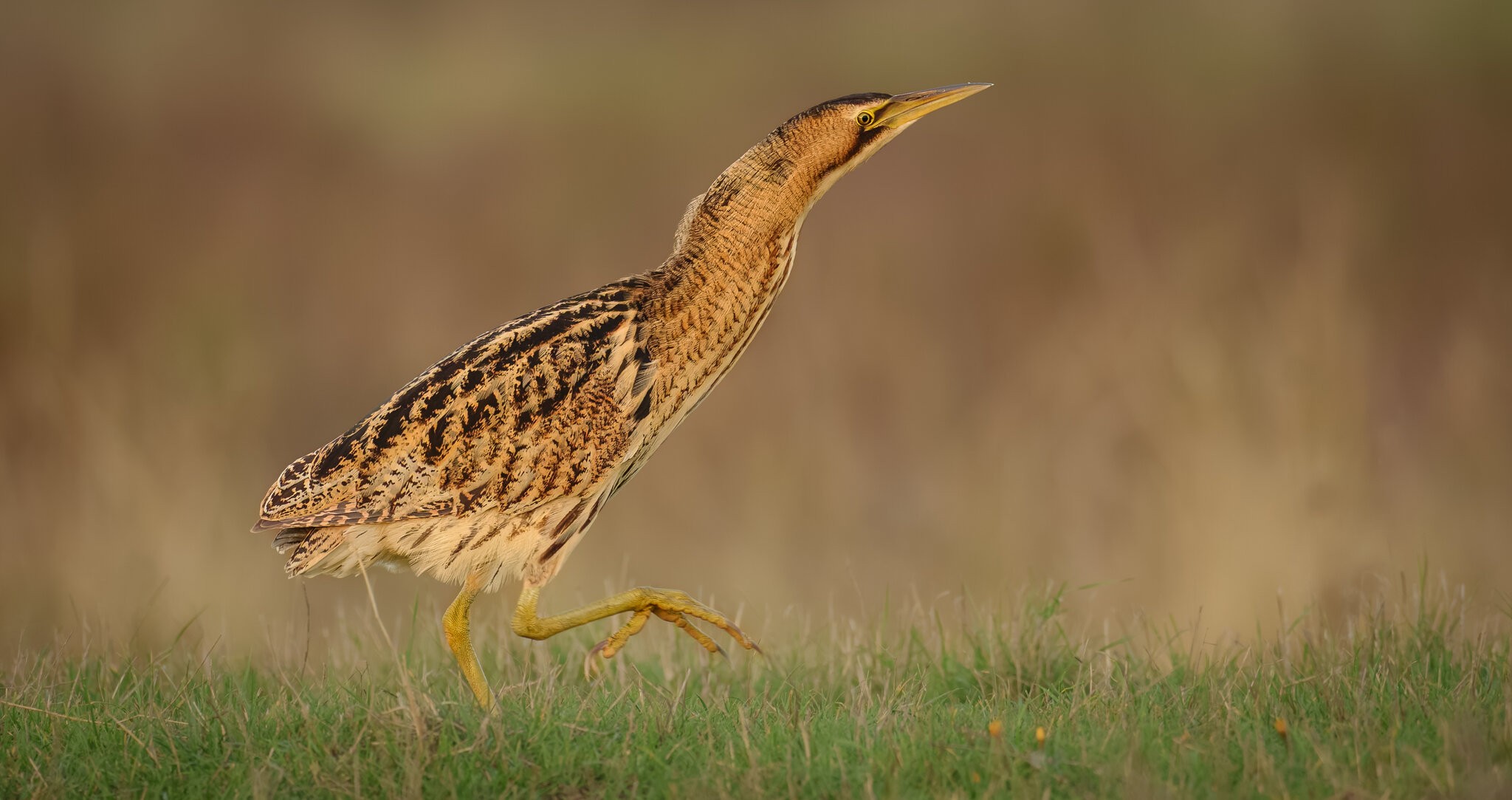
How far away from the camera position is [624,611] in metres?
3.56

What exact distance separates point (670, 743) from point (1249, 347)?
11.5 ft

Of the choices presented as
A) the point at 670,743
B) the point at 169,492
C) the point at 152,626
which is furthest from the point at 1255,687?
the point at 169,492

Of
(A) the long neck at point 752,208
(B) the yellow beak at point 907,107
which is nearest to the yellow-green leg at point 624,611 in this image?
(A) the long neck at point 752,208

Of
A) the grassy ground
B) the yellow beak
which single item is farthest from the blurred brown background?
the yellow beak

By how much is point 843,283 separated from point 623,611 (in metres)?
3.58

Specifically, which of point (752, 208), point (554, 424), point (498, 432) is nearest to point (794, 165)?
point (752, 208)

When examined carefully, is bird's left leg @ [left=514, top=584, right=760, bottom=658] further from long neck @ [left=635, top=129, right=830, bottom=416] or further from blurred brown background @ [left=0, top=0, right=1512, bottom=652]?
blurred brown background @ [left=0, top=0, right=1512, bottom=652]

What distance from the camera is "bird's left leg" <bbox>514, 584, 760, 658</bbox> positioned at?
351 cm

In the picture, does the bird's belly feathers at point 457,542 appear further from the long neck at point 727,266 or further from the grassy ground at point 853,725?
the long neck at point 727,266

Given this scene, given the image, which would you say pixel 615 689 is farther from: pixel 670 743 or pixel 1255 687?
pixel 1255 687

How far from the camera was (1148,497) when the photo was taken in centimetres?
563

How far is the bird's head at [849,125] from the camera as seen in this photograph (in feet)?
12.1

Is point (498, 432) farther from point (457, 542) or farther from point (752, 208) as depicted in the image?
point (752, 208)

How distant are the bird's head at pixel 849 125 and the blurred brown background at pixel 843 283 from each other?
1576 mm
